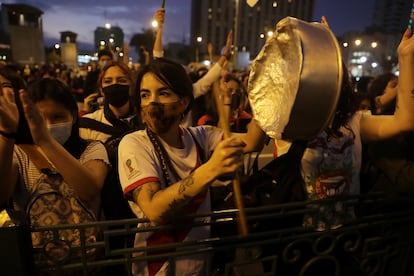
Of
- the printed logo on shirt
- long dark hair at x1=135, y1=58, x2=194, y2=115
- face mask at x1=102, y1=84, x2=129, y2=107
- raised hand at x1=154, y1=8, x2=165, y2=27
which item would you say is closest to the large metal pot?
long dark hair at x1=135, y1=58, x2=194, y2=115

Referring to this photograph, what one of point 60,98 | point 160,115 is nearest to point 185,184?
point 160,115

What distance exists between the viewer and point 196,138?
6.42 feet

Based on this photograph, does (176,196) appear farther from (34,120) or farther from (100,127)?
(100,127)

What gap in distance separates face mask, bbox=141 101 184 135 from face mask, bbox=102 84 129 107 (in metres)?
1.51

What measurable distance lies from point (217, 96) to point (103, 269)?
1210 millimetres

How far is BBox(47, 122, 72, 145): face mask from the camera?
6.14 ft

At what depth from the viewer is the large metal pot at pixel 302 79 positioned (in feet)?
4.14

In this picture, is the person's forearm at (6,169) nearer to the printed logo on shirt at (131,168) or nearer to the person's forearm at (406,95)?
the printed logo on shirt at (131,168)

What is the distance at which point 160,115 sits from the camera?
170 cm

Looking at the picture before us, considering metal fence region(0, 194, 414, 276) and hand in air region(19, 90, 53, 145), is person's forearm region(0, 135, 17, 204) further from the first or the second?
metal fence region(0, 194, 414, 276)

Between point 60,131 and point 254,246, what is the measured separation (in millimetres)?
1238

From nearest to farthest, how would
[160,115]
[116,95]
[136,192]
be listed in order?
[136,192] → [160,115] → [116,95]

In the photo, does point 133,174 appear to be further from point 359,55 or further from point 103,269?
point 359,55

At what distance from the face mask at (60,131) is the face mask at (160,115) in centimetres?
50
